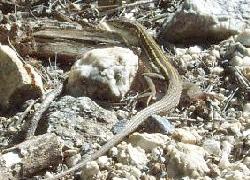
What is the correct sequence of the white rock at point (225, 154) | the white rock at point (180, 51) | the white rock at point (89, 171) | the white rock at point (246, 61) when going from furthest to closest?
the white rock at point (180, 51) < the white rock at point (246, 61) < the white rock at point (225, 154) < the white rock at point (89, 171)

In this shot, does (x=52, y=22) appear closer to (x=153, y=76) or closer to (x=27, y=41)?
(x=27, y=41)

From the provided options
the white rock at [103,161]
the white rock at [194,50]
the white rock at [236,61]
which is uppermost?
the white rock at [236,61]

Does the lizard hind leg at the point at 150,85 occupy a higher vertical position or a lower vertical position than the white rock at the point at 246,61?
lower

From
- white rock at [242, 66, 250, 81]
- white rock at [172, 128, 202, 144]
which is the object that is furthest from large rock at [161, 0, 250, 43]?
white rock at [172, 128, 202, 144]

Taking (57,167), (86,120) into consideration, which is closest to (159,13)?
(86,120)

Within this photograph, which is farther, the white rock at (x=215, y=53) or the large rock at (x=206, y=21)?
the large rock at (x=206, y=21)

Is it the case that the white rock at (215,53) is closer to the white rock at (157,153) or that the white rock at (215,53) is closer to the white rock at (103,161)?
the white rock at (157,153)

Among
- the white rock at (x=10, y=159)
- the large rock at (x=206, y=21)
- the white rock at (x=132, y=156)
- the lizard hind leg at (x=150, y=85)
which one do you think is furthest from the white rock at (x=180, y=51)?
the white rock at (x=10, y=159)

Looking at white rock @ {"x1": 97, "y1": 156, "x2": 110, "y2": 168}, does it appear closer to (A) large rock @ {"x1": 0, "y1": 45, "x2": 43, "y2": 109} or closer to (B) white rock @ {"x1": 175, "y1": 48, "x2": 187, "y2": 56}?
(A) large rock @ {"x1": 0, "y1": 45, "x2": 43, "y2": 109}
